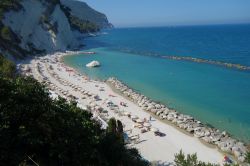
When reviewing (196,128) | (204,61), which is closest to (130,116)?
(196,128)

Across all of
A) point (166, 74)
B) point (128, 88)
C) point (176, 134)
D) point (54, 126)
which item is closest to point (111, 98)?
point (128, 88)

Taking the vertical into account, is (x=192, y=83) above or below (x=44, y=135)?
below

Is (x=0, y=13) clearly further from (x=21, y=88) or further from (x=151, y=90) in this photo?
(x=21, y=88)

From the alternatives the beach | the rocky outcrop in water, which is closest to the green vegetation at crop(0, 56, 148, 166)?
the beach

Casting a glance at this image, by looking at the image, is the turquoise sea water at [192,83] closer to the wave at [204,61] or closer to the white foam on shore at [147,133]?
the wave at [204,61]

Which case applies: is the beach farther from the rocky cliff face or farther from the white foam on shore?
the rocky cliff face

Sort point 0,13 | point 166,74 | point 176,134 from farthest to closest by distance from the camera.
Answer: point 0,13 → point 166,74 → point 176,134

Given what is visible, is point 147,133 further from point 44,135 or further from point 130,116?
point 44,135
